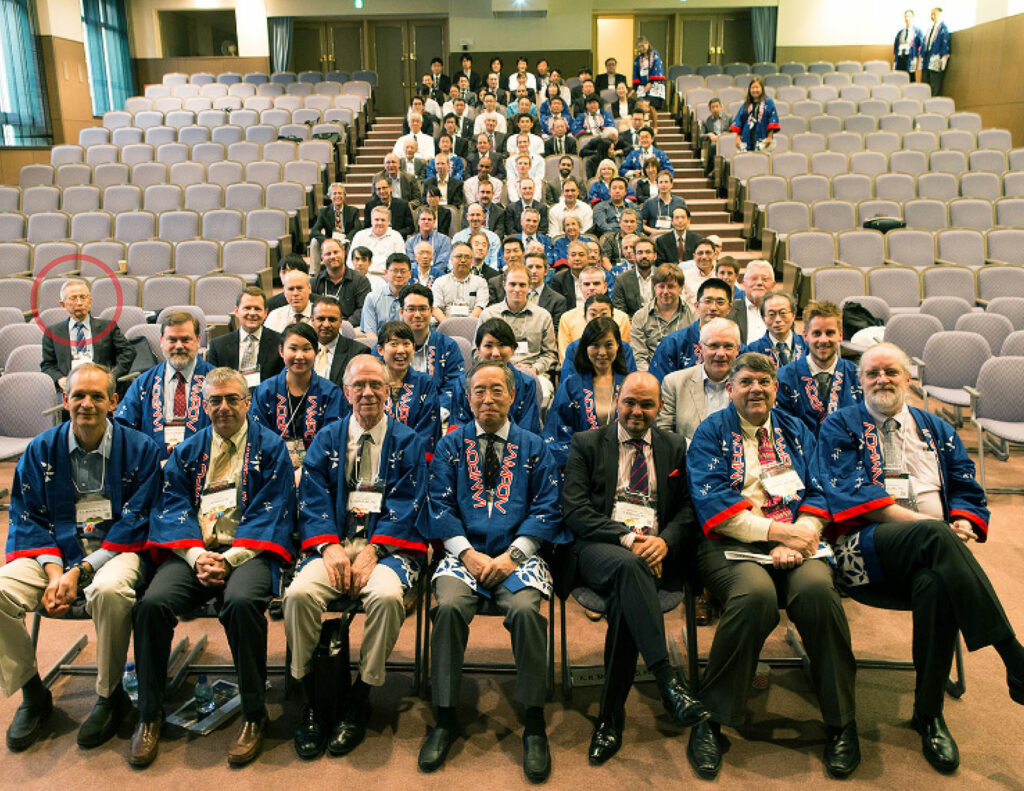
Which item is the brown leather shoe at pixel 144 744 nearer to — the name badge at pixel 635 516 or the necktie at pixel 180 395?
the necktie at pixel 180 395

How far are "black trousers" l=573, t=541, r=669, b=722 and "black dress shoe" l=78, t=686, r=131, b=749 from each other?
5.18 feet

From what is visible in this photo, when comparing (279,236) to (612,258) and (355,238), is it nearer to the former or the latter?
(355,238)

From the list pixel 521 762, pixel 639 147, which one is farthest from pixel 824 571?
pixel 639 147

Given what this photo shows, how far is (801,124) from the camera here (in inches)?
381

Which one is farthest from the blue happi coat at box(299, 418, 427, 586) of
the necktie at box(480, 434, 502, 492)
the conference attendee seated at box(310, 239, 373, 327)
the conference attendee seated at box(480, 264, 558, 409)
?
the conference attendee seated at box(310, 239, 373, 327)

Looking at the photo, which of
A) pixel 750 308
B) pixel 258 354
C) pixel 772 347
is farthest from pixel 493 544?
pixel 750 308

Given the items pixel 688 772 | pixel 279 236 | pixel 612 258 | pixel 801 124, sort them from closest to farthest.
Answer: pixel 688 772, pixel 612 258, pixel 279 236, pixel 801 124

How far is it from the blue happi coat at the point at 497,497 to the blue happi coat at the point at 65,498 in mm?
987

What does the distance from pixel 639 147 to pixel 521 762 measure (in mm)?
7577

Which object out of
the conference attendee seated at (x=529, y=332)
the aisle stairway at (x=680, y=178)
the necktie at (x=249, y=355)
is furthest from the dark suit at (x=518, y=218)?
the necktie at (x=249, y=355)

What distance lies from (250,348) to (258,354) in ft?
0.17

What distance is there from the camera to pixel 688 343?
3.68 metres

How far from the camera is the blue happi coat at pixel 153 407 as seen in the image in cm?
332

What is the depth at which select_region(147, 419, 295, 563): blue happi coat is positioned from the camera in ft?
8.33
